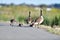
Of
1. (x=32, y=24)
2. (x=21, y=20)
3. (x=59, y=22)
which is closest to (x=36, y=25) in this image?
(x=32, y=24)

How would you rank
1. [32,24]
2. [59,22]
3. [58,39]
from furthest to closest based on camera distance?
[59,22]
[32,24]
[58,39]

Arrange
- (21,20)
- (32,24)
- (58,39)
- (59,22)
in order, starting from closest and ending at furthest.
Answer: (58,39), (32,24), (59,22), (21,20)

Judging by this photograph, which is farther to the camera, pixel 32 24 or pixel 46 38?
pixel 32 24

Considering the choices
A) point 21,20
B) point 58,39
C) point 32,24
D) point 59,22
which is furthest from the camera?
point 21,20

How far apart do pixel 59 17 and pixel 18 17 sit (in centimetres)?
466

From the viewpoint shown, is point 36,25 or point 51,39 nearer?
point 51,39

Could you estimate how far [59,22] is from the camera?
2606cm

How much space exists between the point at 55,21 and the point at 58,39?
9.96 m

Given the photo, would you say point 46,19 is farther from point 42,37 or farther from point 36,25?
point 42,37

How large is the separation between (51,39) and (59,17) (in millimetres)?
10439

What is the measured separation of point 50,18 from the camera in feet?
88.8

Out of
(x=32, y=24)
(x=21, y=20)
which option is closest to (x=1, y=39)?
(x=32, y=24)

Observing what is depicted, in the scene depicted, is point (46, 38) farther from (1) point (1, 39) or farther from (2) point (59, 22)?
(2) point (59, 22)

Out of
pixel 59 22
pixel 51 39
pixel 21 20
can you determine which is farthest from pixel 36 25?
pixel 51 39
